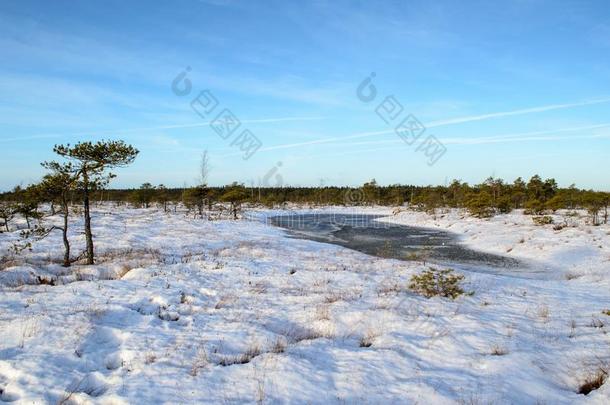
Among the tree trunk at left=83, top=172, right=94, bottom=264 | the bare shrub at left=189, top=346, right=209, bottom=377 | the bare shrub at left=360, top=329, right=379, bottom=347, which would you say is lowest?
the bare shrub at left=360, top=329, right=379, bottom=347

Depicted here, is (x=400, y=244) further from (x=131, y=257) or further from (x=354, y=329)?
(x=354, y=329)

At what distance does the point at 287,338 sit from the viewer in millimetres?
7691

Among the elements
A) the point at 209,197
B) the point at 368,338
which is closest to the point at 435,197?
the point at 209,197

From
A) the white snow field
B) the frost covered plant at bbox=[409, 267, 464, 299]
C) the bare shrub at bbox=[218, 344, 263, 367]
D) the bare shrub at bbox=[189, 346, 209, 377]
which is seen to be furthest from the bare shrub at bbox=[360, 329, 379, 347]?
the frost covered plant at bbox=[409, 267, 464, 299]

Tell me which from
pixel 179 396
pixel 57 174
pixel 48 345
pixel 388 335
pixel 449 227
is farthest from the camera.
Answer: pixel 449 227

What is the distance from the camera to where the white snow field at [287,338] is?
547cm

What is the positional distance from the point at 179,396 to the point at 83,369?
199cm

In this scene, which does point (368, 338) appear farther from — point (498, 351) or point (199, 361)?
point (199, 361)

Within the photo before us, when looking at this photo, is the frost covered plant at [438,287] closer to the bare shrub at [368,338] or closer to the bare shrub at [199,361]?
the bare shrub at [368,338]

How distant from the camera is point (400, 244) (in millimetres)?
30047

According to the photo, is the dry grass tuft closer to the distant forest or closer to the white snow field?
the white snow field

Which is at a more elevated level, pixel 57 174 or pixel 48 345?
pixel 57 174

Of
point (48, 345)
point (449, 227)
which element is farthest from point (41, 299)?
point (449, 227)

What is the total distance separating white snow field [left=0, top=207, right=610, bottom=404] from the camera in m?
5.47
